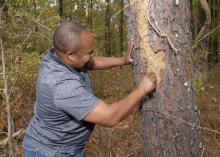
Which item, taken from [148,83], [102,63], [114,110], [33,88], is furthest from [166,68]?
[33,88]

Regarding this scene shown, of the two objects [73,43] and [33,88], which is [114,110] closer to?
[73,43]

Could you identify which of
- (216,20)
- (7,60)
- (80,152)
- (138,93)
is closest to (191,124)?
(138,93)

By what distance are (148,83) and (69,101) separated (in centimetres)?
62

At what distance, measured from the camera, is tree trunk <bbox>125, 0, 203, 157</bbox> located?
2.91m

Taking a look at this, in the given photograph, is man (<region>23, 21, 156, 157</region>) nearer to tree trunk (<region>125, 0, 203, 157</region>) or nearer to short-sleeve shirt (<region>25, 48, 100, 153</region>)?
short-sleeve shirt (<region>25, 48, 100, 153</region>)

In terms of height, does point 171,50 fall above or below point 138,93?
above

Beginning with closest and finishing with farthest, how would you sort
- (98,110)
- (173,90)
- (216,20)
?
1. (98,110)
2. (173,90)
3. (216,20)

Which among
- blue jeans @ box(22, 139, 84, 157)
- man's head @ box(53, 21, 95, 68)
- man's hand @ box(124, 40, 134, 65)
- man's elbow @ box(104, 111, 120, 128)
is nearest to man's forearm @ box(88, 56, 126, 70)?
man's hand @ box(124, 40, 134, 65)

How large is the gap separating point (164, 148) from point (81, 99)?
35.2 inches

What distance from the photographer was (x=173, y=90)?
2998 millimetres

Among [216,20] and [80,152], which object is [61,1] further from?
[80,152]

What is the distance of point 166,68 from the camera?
2955 mm

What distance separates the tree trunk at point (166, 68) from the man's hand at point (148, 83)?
63 millimetres

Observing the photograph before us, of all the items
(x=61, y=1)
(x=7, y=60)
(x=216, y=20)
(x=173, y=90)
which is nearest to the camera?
(x=173, y=90)
